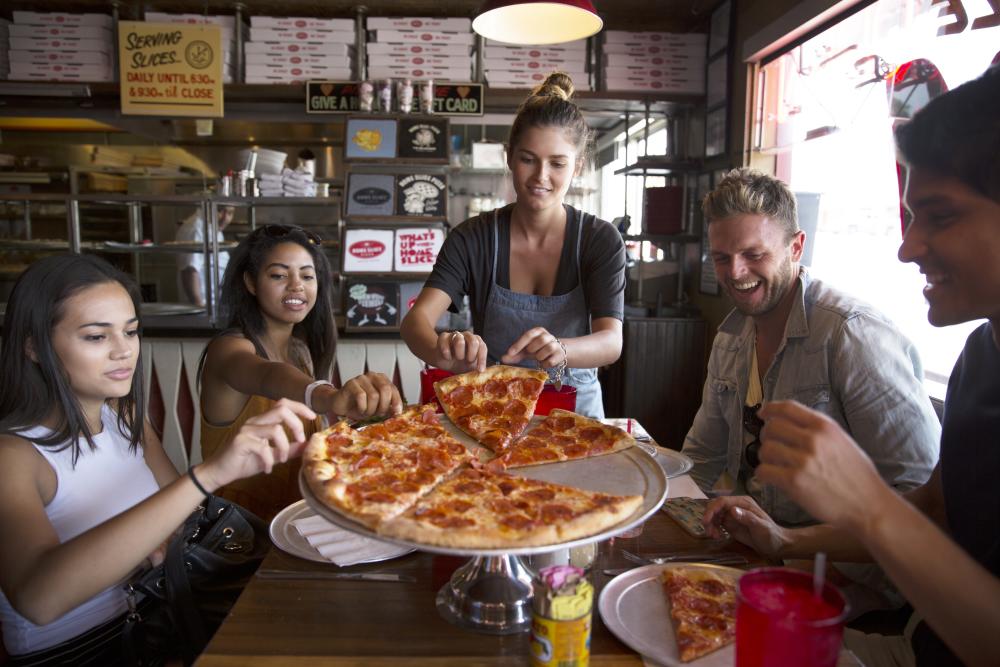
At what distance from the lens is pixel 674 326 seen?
18.4 feet

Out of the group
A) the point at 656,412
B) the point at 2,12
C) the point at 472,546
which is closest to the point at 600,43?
the point at 656,412

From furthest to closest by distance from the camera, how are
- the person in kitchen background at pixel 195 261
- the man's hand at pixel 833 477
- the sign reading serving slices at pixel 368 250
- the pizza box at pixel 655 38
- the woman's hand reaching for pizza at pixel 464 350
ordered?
the person in kitchen background at pixel 195 261 → the pizza box at pixel 655 38 → the sign reading serving slices at pixel 368 250 → the woman's hand reaching for pizza at pixel 464 350 → the man's hand at pixel 833 477

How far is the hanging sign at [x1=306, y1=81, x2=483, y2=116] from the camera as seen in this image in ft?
18.3

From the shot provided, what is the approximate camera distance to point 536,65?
5836mm

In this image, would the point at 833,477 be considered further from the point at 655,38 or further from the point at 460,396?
the point at 655,38

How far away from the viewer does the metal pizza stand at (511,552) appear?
1247 mm

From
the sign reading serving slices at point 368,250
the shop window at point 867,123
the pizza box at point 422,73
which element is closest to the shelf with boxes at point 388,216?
the sign reading serving slices at point 368,250

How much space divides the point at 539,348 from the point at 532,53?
4.46 m

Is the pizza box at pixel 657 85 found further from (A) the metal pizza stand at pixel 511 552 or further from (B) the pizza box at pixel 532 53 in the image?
(A) the metal pizza stand at pixel 511 552

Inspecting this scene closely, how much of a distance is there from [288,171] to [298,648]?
480 cm

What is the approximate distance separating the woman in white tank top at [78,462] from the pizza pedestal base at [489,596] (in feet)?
1.60


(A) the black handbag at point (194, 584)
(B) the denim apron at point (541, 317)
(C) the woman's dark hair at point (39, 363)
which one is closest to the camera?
(A) the black handbag at point (194, 584)

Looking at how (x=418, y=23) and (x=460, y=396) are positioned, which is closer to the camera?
(x=460, y=396)

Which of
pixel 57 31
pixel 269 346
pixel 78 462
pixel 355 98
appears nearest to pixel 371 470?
pixel 78 462
